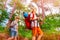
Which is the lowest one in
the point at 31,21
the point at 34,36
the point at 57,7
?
the point at 34,36

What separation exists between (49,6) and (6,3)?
0.65 meters

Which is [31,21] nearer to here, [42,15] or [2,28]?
[42,15]

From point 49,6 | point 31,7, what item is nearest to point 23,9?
point 31,7

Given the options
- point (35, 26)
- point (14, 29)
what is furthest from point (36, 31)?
point (14, 29)

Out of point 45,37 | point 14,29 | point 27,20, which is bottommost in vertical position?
point 45,37

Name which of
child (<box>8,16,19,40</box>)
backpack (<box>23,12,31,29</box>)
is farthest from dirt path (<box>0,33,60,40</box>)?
backpack (<box>23,12,31,29</box>)

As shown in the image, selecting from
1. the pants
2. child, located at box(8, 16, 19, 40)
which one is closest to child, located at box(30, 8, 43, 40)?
the pants

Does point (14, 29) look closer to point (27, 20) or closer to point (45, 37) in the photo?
point (27, 20)

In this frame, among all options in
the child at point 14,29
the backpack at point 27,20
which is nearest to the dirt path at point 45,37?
the child at point 14,29

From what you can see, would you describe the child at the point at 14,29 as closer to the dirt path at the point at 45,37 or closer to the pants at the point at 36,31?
the dirt path at the point at 45,37

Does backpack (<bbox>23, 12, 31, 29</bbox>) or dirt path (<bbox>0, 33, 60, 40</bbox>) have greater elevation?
backpack (<bbox>23, 12, 31, 29</bbox>)

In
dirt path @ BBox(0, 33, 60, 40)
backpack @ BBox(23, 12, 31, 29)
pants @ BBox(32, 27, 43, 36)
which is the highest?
backpack @ BBox(23, 12, 31, 29)

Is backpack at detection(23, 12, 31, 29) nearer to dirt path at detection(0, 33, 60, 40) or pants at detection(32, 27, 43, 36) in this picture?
pants at detection(32, 27, 43, 36)

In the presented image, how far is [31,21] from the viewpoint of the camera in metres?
3.17
